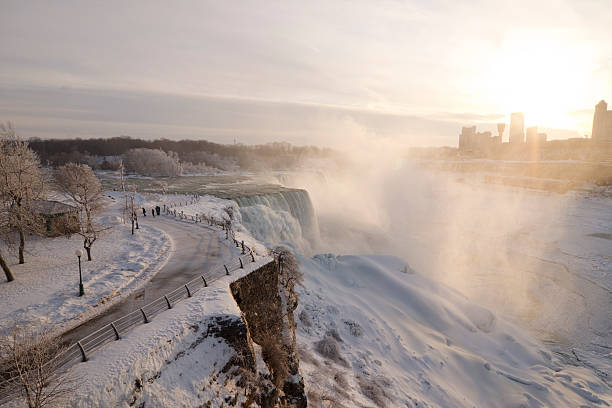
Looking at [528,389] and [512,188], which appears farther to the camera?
[512,188]

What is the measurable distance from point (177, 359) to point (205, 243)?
11.3 m

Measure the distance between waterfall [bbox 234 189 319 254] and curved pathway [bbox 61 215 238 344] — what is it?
7960 mm

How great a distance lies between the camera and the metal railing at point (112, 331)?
7176mm

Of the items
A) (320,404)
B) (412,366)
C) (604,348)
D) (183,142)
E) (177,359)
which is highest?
(183,142)

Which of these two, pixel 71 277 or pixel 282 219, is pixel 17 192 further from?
pixel 282 219

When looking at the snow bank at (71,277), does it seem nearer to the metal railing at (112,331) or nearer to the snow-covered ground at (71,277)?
the snow-covered ground at (71,277)

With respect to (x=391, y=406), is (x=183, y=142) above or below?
above

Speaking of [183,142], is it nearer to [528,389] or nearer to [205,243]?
[205,243]

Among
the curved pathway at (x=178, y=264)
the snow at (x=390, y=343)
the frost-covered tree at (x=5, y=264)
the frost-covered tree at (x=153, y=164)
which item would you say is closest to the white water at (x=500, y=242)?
the snow at (x=390, y=343)

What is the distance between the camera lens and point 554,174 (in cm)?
8669

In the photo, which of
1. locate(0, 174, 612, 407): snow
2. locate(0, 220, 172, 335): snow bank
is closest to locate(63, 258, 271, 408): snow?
locate(0, 174, 612, 407): snow

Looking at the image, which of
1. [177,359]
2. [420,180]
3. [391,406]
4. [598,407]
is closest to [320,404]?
[391,406]

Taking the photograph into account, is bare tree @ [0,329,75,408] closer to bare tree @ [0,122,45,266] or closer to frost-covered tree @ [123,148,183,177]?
bare tree @ [0,122,45,266]

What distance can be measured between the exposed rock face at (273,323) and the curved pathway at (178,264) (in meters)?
2.61
